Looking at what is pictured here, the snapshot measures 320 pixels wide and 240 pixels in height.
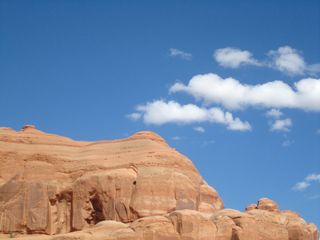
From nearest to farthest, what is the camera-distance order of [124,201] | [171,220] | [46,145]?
[171,220] < [124,201] < [46,145]

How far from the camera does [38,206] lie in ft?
228

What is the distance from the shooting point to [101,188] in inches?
2734

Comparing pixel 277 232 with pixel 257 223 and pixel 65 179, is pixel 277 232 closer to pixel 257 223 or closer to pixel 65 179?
pixel 257 223

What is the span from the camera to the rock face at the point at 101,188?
2662 inches

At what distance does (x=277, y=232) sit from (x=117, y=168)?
16.3 meters

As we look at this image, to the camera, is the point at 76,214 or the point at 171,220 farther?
the point at 76,214

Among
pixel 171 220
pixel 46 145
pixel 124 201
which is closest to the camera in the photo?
pixel 171 220

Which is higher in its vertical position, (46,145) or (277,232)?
(46,145)

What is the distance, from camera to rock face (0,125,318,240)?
222 feet

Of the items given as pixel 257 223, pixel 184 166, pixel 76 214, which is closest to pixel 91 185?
pixel 76 214

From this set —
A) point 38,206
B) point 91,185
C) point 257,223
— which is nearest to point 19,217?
point 38,206

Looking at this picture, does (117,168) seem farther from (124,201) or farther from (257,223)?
(257,223)

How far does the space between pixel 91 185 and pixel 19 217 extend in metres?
7.02

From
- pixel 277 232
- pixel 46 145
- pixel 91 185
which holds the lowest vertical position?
pixel 277 232
